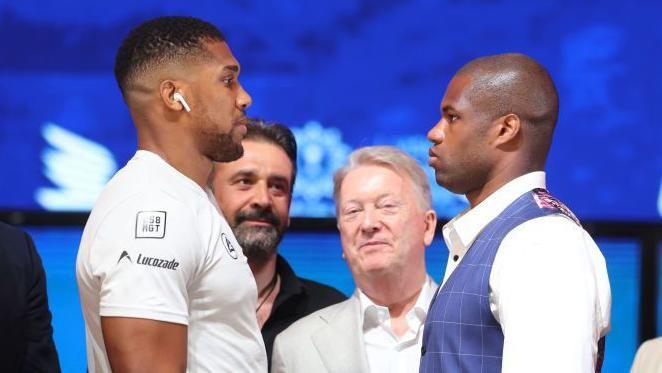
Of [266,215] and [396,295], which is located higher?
[266,215]

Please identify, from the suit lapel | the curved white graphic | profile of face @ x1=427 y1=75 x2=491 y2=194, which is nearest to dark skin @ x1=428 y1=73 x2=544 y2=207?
profile of face @ x1=427 y1=75 x2=491 y2=194

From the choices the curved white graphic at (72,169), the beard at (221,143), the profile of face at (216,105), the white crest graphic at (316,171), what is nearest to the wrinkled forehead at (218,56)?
the profile of face at (216,105)

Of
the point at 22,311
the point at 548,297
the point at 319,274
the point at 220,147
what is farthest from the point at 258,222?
the point at 548,297

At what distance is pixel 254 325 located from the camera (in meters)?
2.29

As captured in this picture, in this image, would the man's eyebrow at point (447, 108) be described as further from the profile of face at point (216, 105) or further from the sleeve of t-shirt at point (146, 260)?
the sleeve of t-shirt at point (146, 260)

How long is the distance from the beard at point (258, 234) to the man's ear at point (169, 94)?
1.11m

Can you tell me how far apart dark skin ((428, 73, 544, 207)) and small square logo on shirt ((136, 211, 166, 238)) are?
1.99ft

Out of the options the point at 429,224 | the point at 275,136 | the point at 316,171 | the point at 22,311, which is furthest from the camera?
the point at 316,171

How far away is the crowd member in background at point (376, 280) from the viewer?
3109mm

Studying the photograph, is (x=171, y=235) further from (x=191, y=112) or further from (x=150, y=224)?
(x=191, y=112)

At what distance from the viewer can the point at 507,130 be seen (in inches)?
90.9

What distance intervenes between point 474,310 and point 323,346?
40.2 inches

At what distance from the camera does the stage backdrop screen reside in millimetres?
4008

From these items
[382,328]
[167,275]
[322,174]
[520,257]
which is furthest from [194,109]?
[322,174]
